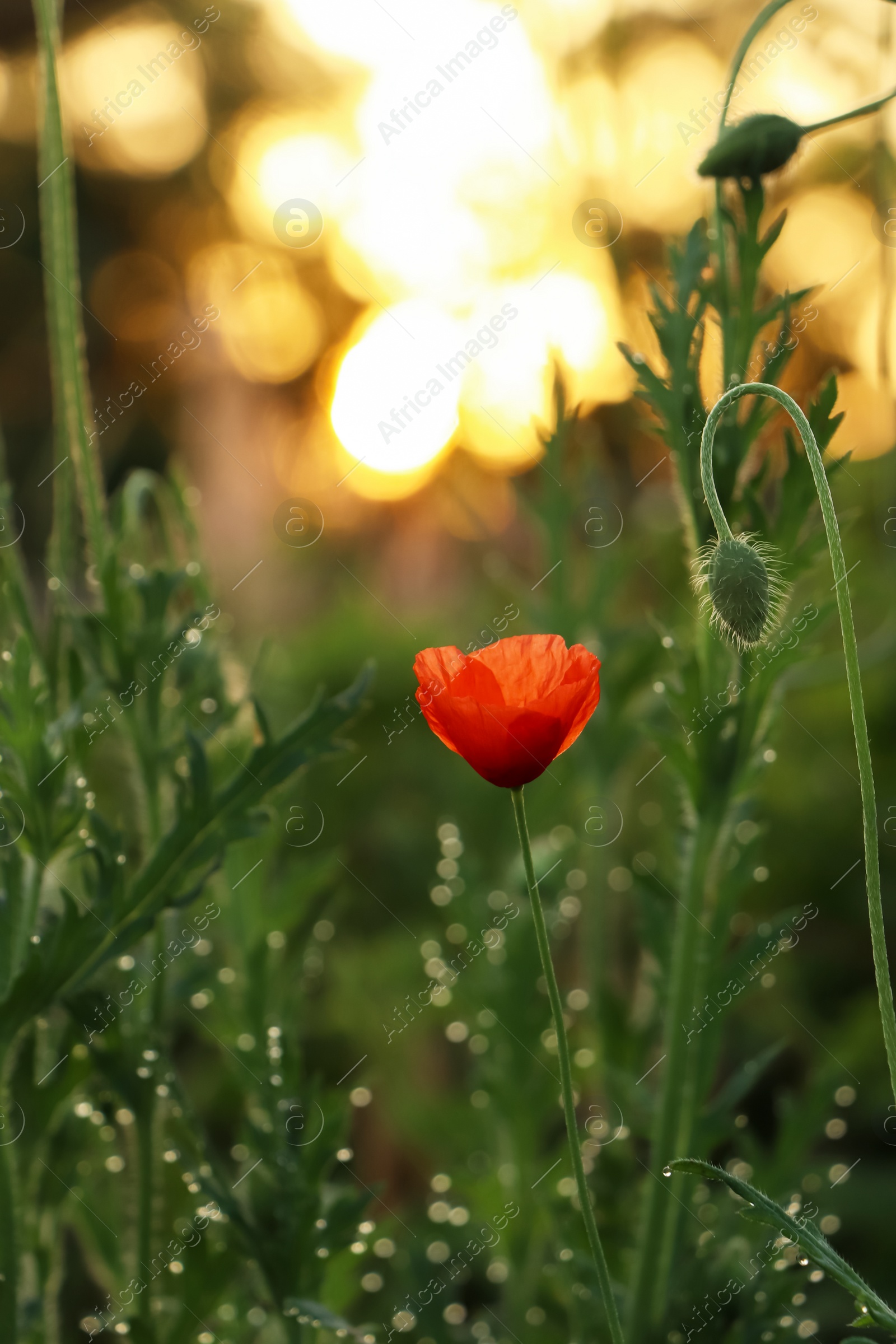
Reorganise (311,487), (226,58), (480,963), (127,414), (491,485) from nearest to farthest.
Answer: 1. (480,963)
2. (491,485)
3. (311,487)
4. (127,414)
5. (226,58)

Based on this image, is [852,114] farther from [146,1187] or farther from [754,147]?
[146,1187]

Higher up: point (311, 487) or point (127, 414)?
point (127, 414)

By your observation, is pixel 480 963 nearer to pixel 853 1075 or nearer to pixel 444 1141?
pixel 444 1141

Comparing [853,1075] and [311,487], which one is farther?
[311,487]

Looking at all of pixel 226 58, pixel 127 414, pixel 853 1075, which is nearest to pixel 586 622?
pixel 853 1075

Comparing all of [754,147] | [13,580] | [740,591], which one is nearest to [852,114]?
[754,147]

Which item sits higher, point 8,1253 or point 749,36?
point 749,36

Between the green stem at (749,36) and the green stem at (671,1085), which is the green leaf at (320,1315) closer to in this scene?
the green stem at (671,1085)
